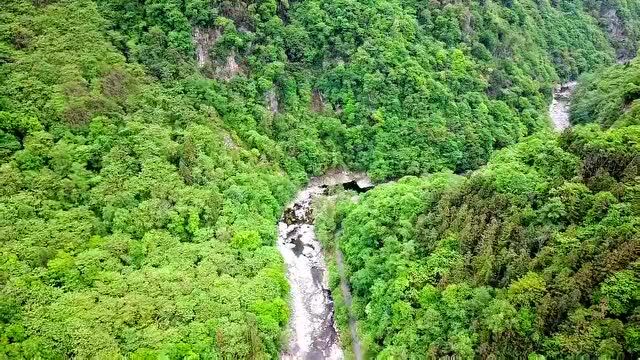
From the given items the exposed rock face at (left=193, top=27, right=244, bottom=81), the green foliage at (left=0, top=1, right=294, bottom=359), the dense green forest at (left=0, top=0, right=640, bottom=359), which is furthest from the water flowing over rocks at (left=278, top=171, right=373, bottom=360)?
the exposed rock face at (left=193, top=27, right=244, bottom=81)

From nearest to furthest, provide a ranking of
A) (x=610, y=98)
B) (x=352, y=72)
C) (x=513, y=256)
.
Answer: (x=513, y=256)
(x=610, y=98)
(x=352, y=72)

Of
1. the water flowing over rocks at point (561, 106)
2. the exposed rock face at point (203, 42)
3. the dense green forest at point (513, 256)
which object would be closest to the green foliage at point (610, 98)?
the water flowing over rocks at point (561, 106)

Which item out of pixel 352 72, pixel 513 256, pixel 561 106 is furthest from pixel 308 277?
pixel 561 106

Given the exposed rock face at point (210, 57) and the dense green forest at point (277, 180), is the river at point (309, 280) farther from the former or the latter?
the exposed rock face at point (210, 57)

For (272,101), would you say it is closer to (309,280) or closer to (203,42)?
(203,42)

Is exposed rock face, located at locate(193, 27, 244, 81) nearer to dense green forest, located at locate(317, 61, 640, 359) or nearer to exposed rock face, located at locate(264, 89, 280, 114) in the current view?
exposed rock face, located at locate(264, 89, 280, 114)

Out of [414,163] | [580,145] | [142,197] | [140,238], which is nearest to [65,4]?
[142,197]

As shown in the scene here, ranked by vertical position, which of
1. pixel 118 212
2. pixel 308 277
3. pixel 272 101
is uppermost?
pixel 272 101
